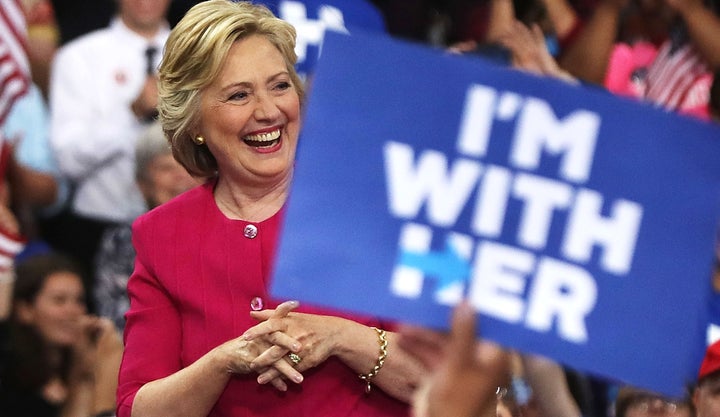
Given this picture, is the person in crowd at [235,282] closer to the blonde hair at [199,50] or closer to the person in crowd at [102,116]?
the blonde hair at [199,50]

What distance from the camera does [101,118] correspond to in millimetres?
5305

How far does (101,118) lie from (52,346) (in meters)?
0.94

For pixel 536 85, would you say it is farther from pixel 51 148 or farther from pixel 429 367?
pixel 51 148

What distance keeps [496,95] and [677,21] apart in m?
3.97

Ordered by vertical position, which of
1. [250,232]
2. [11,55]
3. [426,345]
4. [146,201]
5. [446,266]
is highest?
[446,266]

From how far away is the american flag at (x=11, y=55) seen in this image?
17.5 ft

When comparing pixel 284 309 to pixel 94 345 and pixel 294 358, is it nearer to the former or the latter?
pixel 294 358

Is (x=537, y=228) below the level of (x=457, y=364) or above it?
above

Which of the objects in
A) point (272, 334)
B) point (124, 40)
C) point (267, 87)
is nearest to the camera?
point (272, 334)

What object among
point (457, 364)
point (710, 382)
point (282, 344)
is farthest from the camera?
point (710, 382)

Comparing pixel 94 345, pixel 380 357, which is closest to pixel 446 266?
pixel 380 357

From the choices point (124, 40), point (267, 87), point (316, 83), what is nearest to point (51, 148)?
point (124, 40)

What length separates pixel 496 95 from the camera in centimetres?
191

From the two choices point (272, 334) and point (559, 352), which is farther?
point (272, 334)
